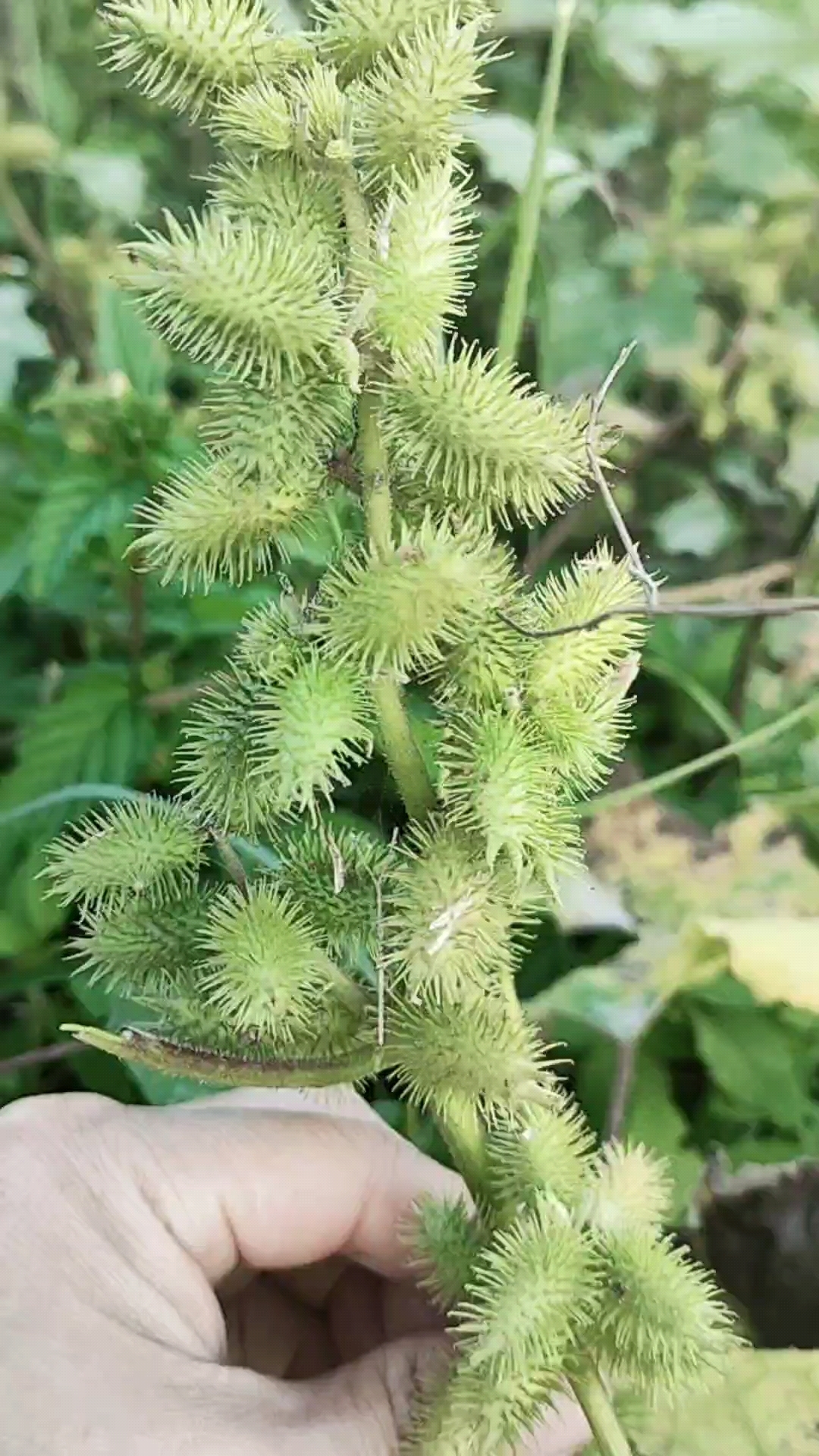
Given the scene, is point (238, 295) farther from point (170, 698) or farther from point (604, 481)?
point (170, 698)

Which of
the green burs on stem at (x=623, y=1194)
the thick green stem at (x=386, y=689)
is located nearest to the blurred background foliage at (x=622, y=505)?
the thick green stem at (x=386, y=689)

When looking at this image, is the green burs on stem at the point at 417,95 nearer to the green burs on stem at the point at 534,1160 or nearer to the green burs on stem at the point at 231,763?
the green burs on stem at the point at 231,763

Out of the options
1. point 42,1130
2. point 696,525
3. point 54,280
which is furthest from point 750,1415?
point 54,280

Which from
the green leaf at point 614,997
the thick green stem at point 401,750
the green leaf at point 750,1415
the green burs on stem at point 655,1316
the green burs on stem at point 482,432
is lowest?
the green leaf at point 750,1415

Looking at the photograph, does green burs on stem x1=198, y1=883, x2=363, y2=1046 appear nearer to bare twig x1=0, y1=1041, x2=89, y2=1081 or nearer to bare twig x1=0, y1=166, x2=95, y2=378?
bare twig x1=0, y1=1041, x2=89, y2=1081

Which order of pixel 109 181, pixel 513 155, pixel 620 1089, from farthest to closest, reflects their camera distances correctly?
pixel 109 181 < pixel 513 155 < pixel 620 1089

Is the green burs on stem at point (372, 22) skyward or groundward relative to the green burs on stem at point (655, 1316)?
skyward

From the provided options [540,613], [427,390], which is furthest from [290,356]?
[540,613]
